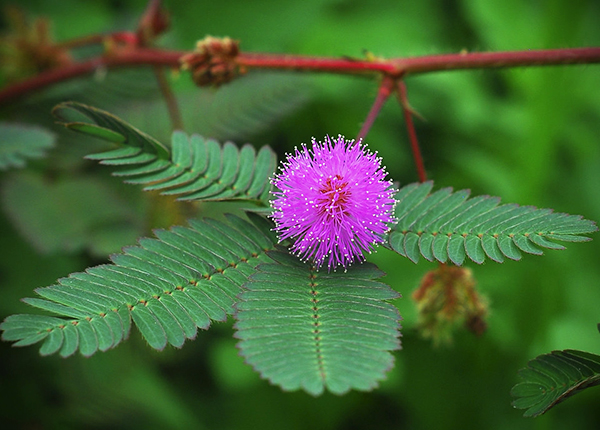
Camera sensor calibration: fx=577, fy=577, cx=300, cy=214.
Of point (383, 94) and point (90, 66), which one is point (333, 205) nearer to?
point (383, 94)

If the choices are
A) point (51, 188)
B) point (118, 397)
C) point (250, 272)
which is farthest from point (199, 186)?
point (118, 397)

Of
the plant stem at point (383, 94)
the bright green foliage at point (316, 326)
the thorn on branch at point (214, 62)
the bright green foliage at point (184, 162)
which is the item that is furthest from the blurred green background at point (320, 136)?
the bright green foliage at point (316, 326)

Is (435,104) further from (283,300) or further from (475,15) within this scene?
(283,300)

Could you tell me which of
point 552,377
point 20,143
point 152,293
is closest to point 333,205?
point 152,293

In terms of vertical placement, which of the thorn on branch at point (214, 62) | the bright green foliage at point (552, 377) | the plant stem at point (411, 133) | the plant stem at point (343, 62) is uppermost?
the plant stem at point (343, 62)

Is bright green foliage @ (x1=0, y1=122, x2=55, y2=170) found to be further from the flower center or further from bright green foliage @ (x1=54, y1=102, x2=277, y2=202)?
the flower center

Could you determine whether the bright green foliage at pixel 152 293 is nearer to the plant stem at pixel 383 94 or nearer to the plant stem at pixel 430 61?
the plant stem at pixel 383 94
